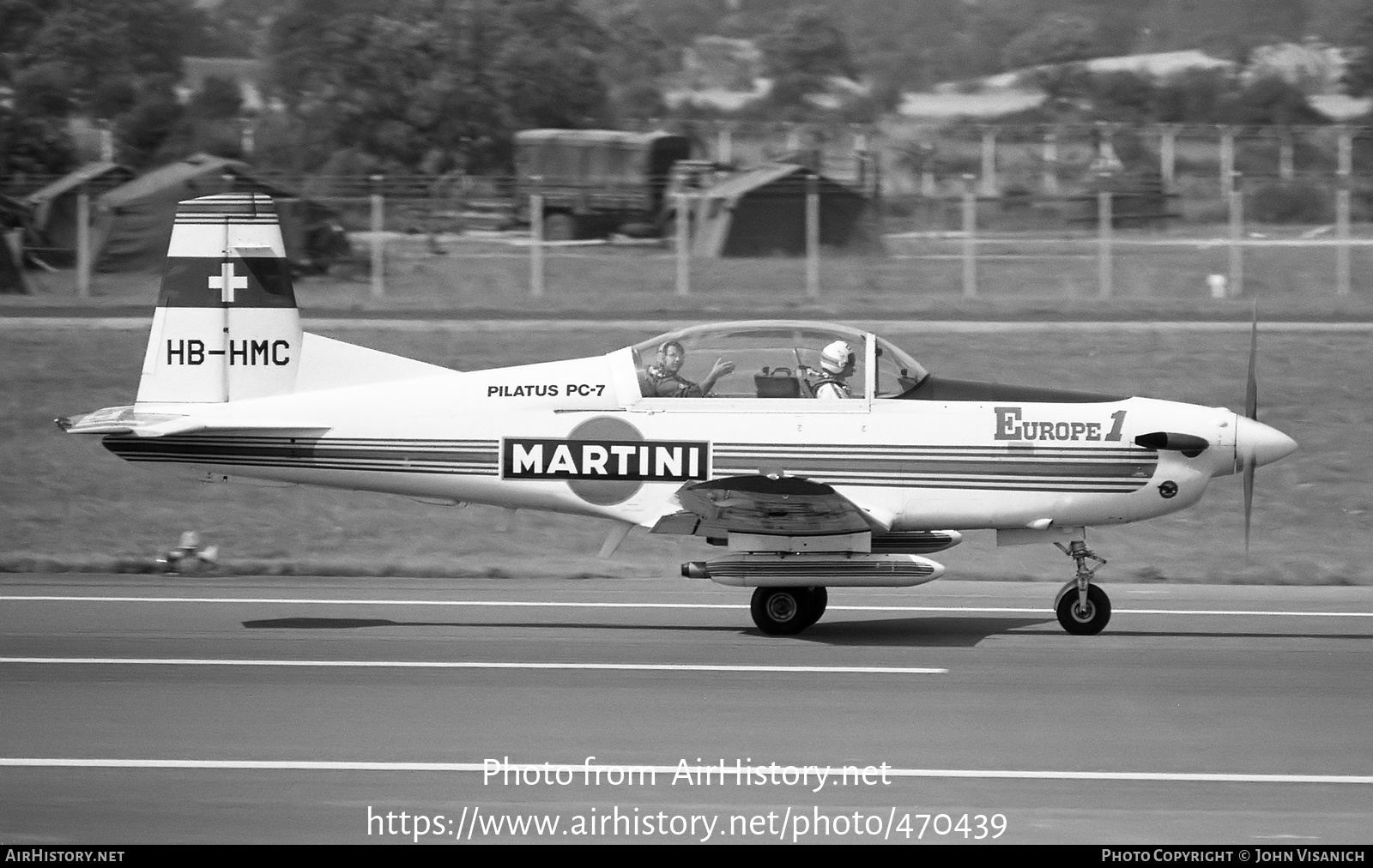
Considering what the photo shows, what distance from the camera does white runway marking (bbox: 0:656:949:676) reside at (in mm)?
9000

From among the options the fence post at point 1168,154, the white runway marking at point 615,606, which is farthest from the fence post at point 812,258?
the fence post at point 1168,154

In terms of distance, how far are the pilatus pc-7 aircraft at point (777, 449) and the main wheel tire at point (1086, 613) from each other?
10 millimetres

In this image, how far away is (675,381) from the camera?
9.99 meters

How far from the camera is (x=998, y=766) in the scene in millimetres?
7031

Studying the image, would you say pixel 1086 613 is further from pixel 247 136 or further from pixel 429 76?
pixel 247 136

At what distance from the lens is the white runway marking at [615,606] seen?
11.0m

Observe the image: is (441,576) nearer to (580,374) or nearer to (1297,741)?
(580,374)

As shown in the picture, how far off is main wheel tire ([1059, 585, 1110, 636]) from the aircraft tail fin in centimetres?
502

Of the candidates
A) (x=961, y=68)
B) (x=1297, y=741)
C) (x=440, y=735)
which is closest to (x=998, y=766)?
(x=1297, y=741)

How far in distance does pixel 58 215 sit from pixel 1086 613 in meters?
19.2

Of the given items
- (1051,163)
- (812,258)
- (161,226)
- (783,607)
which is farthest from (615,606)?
(1051,163)

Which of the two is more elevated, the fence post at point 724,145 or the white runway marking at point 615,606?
the fence post at point 724,145

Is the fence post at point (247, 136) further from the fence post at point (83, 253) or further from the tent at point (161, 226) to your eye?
the fence post at point (83, 253)
